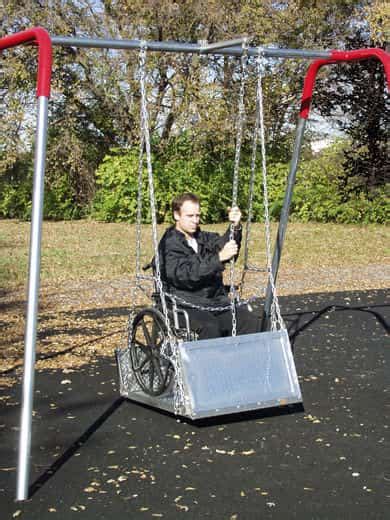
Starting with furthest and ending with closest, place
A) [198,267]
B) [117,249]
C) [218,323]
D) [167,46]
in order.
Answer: [117,249], [218,323], [198,267], [167,46]

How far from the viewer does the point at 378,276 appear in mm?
11453

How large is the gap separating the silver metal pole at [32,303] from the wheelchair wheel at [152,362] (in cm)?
117

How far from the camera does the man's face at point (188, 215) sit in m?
5.48

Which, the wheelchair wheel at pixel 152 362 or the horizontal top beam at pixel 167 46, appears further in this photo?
the wheelchair wheel at pixel 152 362

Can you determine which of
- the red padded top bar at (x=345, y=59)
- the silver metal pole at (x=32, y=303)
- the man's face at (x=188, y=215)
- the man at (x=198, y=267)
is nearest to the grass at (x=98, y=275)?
→ the man at (x=198, y=267)

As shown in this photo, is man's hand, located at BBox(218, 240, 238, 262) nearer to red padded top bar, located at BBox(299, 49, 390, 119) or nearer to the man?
the man

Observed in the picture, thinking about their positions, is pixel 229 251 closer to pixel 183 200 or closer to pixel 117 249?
pixel 183 200

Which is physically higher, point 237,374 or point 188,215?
point 188,215

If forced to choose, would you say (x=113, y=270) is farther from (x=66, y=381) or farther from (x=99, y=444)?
(x=99, y=444)

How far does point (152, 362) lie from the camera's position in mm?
5137

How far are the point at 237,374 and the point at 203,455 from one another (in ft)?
1.78

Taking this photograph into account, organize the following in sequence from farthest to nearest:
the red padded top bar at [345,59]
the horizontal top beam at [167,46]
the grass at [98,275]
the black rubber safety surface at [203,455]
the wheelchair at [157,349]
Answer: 1. the grass at [98,275]
2. the red padded top bar at [345,59]
3. the wheelchair at [157,349]
4. the horizontal top beam at [167,46]
5. the black rubber safety surface at [203,455]

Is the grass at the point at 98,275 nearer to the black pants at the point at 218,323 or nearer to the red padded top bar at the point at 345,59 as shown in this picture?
the black pants at the point at 218,323

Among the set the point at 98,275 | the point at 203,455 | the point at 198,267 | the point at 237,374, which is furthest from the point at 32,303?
the point at 98,275
